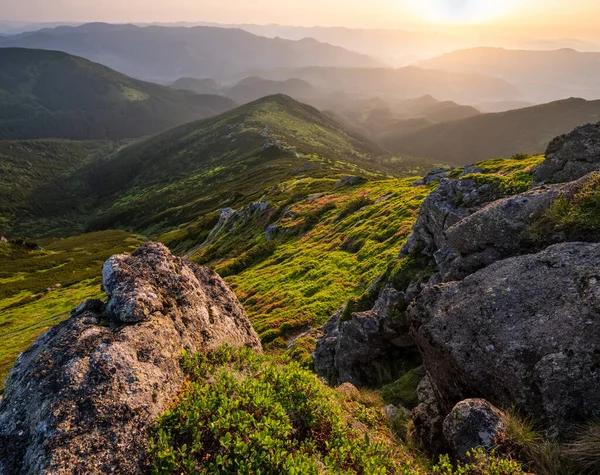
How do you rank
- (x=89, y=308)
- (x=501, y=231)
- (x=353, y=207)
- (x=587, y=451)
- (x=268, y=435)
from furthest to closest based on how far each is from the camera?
(x=353, y=207)
(x=501, y=231)
(x=89, y=308)
(x=268, y=435)
(x=587, y=451)

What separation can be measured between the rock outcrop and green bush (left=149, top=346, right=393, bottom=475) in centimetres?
91

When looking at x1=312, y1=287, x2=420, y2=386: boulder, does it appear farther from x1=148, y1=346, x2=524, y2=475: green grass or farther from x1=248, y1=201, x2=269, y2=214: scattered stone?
x1=248, y1=201, x2=269, y2=214: scattered stone

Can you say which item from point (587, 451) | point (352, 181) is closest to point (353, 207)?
point (352, 181)

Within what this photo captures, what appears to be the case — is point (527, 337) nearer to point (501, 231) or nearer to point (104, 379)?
point (501, 231)

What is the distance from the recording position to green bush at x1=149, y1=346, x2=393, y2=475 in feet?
25.7

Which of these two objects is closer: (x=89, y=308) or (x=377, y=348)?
(x=89, y=308)

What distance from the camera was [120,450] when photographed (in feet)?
27.6

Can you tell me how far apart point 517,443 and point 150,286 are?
14408mm

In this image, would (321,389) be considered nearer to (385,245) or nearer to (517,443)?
(517,443)

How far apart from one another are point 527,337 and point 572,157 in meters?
13.4

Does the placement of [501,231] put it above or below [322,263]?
above

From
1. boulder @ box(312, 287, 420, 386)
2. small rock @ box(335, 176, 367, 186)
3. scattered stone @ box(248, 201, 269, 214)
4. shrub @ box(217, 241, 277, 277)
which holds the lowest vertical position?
shrub @ box(217, 241, 277, 277)

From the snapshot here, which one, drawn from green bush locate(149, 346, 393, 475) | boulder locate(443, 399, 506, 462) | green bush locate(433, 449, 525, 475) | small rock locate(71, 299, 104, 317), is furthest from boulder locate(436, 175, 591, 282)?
small rock locate(71, 299, 104, 317)

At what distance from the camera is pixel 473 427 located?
966 cm
